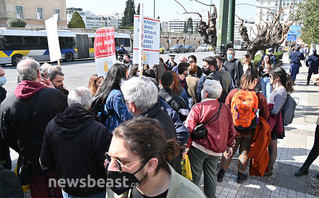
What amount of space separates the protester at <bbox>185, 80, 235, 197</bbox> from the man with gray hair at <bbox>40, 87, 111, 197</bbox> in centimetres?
124

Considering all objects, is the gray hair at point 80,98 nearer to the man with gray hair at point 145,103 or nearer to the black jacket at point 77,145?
the black jacket at point 77,145

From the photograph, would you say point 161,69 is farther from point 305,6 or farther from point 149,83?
point 305,6

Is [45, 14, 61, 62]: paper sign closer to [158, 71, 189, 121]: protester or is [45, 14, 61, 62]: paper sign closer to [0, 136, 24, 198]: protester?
[158, 71, 189, 121]: protester

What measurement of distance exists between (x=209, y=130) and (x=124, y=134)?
1.83m

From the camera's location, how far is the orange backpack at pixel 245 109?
3588 mm

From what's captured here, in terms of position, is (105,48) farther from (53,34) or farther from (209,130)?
(209,130)

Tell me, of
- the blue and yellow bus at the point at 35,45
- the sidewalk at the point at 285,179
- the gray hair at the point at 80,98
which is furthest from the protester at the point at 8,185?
the blue and yellow bus at the point at 35,45

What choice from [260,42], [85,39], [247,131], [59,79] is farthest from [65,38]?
[247,131]

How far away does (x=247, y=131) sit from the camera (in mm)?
3789

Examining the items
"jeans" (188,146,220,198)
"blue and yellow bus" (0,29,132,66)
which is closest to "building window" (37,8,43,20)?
"blue and yellow bus" (0,29,132,66)

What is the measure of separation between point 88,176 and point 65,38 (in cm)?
2444

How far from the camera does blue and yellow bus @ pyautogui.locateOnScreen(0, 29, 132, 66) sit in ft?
64.7

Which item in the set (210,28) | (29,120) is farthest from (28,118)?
(210,28)

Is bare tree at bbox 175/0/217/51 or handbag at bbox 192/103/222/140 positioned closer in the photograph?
handbag at bbox 192/103/222/140
